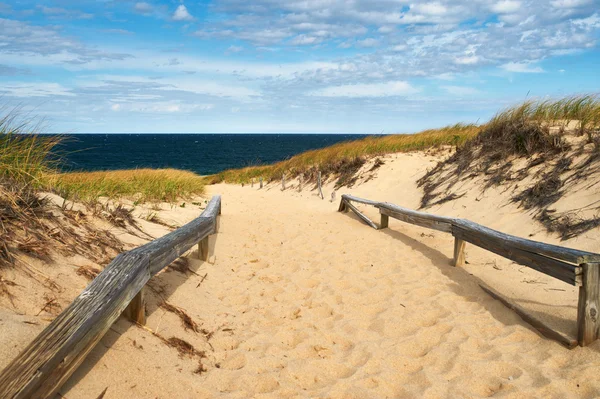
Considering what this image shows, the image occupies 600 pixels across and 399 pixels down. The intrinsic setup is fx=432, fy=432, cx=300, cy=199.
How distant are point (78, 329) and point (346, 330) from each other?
2.72 metres

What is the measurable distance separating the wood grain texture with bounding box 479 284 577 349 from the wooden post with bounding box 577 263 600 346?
0.33 feet

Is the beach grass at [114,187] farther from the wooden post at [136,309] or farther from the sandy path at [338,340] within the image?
the wooden post at [136,309]

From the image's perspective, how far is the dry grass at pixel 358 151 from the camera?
17.2m

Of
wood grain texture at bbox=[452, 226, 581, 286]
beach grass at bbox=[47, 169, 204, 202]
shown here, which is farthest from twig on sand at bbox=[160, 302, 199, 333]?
wood grain texture at bbox=[452, 226, 581, 286]

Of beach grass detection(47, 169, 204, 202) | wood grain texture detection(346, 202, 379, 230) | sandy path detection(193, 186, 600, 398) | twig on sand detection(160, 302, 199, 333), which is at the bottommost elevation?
sandy path detection(193, 186, 600, 398)

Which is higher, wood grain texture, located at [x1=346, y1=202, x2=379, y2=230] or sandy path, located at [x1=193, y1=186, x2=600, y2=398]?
wood grain texture, located at [x1=346, y1=202, x2=379, y2=230]

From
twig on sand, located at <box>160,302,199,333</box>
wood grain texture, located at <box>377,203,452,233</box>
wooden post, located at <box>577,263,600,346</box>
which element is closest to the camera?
wooden post, located at <box>577,263,600,346</box>

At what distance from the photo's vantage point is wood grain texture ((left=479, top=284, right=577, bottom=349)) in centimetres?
397

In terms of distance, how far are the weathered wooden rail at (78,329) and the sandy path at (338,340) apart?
0.84ft

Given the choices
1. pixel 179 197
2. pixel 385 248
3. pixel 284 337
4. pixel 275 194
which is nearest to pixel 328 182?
pixel 275 194

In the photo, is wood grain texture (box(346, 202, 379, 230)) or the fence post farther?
wood grain texture (box(346, 202, 379, 230))

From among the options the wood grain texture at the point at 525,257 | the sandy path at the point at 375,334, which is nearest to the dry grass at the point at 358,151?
the sandy path at the point at 375,334

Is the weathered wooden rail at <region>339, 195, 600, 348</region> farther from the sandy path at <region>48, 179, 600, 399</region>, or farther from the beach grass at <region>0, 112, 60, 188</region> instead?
the beach grass at <region>0, 112, 60, 188</region>

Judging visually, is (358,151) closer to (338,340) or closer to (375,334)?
(375,334)
